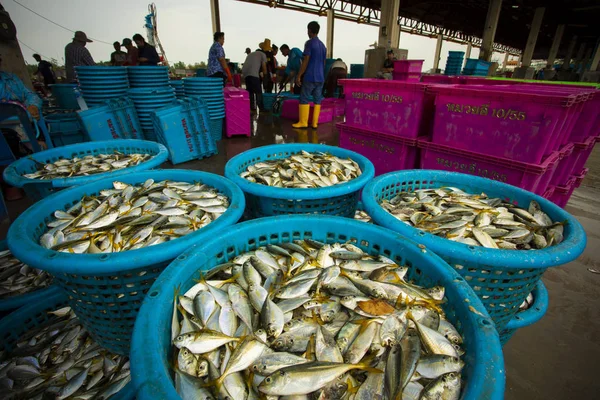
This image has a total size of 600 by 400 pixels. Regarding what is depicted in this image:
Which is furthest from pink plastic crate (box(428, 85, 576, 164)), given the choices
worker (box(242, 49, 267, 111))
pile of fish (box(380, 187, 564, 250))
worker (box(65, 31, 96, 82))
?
worker (box(65, 31, 96, 82))

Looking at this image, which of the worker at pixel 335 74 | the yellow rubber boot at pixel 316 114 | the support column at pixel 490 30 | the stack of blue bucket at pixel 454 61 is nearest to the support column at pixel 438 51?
the support column at pixel 490 30

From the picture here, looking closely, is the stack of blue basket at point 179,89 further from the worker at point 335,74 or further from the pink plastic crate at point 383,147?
the worker at point 335,74

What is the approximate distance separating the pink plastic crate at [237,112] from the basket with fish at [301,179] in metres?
4.16

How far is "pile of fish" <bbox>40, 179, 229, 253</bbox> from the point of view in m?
1.72

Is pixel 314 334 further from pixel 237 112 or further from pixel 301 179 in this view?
pixel 237 112

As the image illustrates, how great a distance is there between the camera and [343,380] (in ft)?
3.70

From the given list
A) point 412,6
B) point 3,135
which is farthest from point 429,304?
point 412,6

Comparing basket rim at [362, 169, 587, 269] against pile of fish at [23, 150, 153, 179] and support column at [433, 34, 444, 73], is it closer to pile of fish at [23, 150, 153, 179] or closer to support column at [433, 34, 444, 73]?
pile of fish at [23, 150, 153, 179]

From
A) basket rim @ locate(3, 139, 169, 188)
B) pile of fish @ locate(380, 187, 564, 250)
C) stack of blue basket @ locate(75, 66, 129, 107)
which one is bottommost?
pile of fish @ locate(380, 187, 564, 250)

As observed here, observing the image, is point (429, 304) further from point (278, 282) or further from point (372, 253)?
point (278, 282)

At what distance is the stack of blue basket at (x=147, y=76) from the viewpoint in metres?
5.38

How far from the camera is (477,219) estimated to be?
197 centimetres

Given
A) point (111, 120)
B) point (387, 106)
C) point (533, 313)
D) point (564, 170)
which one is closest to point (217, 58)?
point (111, 120)

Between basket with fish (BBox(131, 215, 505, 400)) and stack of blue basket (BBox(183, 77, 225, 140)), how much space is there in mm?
4921
